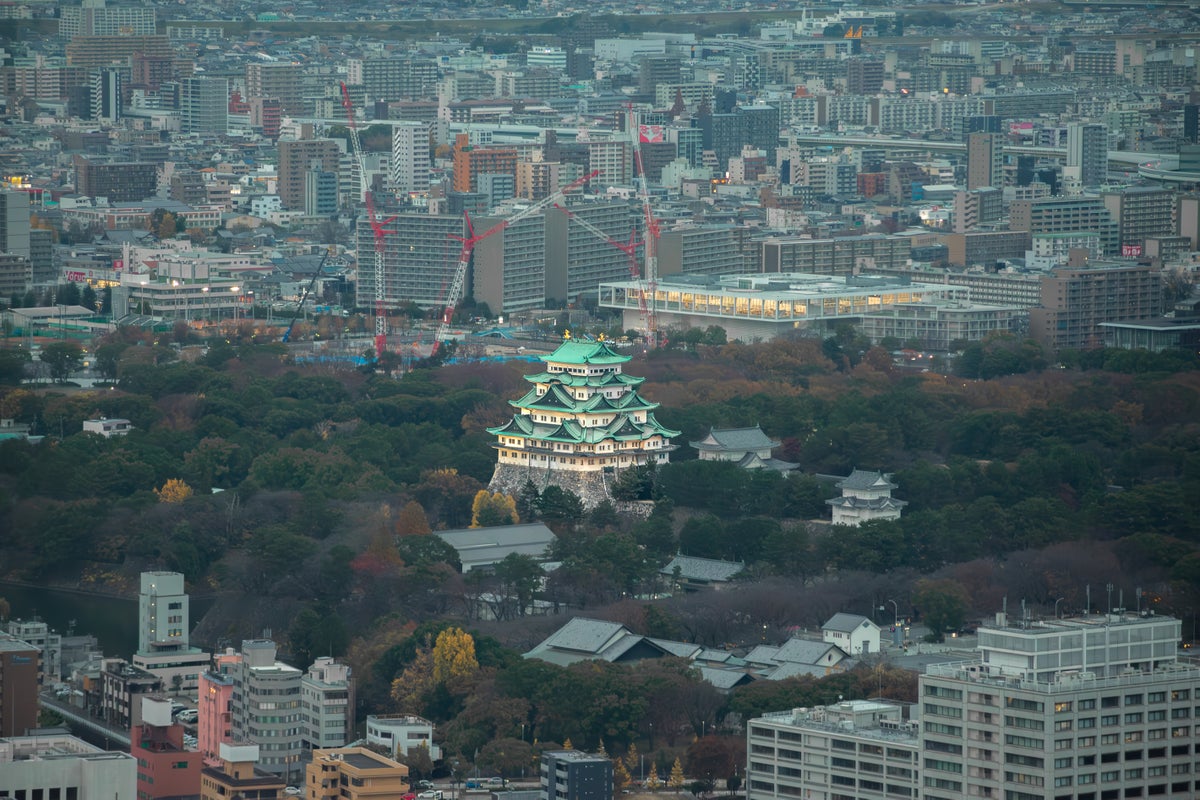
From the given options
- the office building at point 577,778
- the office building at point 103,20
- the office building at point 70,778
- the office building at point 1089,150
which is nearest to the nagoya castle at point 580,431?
the office building at point 577,778

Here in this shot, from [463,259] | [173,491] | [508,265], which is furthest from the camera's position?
[508,265]

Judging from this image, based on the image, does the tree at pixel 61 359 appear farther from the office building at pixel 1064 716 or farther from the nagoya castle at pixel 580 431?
the office building at pixel 1064 716

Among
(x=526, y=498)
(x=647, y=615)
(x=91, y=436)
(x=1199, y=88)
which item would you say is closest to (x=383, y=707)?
(x=647, y=615)

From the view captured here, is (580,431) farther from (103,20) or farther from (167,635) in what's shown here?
(103,20)

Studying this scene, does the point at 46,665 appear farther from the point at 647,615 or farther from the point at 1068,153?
the point at 1068,153

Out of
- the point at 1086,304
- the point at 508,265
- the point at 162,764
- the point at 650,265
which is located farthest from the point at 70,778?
the point at 650,265

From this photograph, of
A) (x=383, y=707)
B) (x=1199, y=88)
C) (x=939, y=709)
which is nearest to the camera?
(x=939, y=709)
